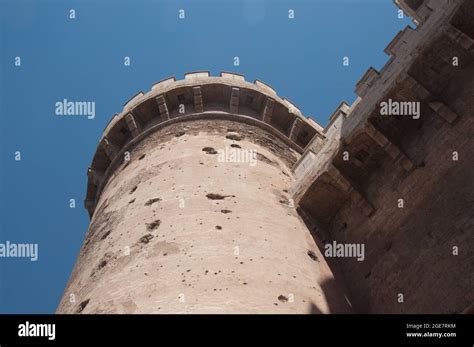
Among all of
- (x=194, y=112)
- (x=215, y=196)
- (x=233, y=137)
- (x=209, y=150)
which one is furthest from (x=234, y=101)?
(x=215, y=196)

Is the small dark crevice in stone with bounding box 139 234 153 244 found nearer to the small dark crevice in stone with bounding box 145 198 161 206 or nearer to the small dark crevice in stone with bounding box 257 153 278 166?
the small dark crevice in stone with bounding box 145 198 161 206

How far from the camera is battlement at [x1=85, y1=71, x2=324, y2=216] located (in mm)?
16391

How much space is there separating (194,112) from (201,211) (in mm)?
5526

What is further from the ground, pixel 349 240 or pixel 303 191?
pixel 303 191

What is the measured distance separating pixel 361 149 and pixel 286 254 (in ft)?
10.5

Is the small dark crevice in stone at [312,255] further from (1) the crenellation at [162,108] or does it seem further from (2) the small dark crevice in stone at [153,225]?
(1) the crenellation at [162,108]

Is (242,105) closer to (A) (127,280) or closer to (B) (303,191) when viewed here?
(B) (303,191)

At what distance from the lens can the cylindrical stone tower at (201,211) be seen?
30.7 feet

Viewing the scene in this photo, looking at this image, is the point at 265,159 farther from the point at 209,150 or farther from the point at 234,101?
the point at 234,101

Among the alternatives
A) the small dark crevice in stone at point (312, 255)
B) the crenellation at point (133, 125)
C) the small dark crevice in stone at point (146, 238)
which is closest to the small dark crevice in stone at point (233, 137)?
the crenellation at point (133, 125)

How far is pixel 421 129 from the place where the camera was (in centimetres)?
1203

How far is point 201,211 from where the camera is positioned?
11.3 meters
